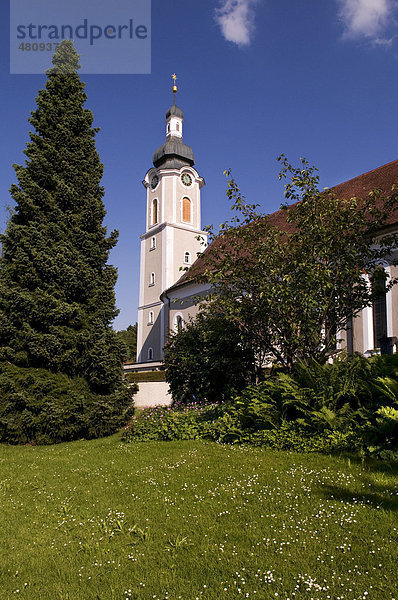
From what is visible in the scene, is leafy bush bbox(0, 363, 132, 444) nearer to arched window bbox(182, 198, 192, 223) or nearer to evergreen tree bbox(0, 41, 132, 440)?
evergreen tree bbox(0, 41, 132, 440)

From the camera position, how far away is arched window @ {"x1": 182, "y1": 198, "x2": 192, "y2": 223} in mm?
40219

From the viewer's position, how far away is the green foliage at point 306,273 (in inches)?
361

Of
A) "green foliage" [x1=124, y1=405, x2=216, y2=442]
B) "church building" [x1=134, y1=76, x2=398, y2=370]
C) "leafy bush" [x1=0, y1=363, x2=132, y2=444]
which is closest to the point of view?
"green foliage" [x1=124, y1=405, x2=216, y2=442]

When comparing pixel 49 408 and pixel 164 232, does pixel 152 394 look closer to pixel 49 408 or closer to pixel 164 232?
pixel 49 408

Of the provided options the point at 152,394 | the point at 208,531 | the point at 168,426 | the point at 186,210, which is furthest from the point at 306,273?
the point at 186,210

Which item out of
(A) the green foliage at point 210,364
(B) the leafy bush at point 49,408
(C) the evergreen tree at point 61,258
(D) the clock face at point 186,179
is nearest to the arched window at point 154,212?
(D) the clock face at point 186,179

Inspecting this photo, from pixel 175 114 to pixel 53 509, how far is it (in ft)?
148

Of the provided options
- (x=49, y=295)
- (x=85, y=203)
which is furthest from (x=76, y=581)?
(x=85, y=203)

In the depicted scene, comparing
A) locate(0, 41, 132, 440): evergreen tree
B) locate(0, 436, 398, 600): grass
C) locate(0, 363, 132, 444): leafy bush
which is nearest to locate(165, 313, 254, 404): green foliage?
locate(0, 41, 132, 440): evergreen tree

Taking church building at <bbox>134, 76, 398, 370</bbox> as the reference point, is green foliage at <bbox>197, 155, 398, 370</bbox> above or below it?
below

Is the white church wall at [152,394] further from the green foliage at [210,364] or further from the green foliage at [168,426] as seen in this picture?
the green foliage at [168,426]

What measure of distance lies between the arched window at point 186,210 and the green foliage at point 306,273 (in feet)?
99.8

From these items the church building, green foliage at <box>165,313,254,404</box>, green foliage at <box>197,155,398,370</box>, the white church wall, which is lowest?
the white church wall

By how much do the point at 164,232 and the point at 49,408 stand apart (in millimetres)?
28963
